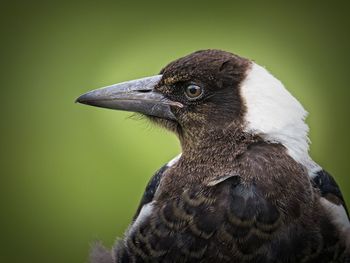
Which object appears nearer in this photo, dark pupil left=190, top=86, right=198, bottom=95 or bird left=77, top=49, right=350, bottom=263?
bird left=77, top=49, right=350, bottom=263

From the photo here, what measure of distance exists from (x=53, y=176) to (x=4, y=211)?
425 millimetres

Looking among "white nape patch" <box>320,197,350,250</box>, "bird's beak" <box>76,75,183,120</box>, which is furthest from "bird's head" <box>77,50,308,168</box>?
"white nape patch" <box>320,197,350,250</box>

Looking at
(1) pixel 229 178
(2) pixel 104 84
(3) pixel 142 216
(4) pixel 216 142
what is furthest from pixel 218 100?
(2) pixel 104 84

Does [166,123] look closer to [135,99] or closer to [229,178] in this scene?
[135,99]

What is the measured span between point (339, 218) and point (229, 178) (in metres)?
0.42

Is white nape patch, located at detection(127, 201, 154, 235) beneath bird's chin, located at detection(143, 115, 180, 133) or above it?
beneath

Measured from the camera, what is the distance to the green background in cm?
388

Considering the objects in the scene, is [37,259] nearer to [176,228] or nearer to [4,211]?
[4,211]

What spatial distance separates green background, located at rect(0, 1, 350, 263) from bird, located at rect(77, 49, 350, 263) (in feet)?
3.97

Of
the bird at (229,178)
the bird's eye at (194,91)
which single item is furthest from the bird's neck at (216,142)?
the bird's eye at (194,91)

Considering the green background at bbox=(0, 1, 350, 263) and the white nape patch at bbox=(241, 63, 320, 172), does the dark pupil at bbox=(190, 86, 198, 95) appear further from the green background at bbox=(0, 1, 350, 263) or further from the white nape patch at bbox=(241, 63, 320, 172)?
the green background at bbox=(0, 1, 350, 263)

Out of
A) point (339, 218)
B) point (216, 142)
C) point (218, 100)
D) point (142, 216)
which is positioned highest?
point (218, 100)

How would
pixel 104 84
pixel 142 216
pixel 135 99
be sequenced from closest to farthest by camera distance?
pixel 142 216, pixel 135 99, pixel 104 84

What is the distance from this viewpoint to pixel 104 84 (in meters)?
3.97
